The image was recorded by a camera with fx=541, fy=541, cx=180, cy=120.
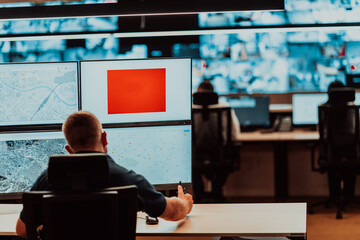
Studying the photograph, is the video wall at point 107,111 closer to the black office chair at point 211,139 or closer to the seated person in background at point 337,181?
the black office chair at point 211,139

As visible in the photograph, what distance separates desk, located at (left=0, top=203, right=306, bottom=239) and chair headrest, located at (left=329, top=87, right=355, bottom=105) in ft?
9.20

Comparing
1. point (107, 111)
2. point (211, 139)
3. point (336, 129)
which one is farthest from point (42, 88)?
point (336, 129)

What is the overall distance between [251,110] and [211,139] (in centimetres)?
120

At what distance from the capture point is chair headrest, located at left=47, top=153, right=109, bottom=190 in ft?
6.49

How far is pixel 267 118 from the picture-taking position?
21.9 feet

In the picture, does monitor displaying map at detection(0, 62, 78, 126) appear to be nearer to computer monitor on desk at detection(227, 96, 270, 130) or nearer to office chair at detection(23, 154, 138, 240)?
office chair at detection(23, 154, 138, 240)

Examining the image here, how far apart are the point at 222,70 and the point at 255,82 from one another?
21.4 inches

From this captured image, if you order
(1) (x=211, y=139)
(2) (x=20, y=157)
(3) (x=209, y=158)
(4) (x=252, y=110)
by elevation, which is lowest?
(3) (x=209, y=158)

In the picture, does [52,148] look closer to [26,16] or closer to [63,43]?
[26,16]

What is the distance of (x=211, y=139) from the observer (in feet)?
18.6

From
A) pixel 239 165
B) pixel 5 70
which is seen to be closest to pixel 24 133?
pixel 5 70

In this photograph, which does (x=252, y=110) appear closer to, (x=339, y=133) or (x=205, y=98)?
(x=205, y=98)

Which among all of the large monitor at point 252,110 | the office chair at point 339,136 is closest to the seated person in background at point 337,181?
the office chair at point 339,136

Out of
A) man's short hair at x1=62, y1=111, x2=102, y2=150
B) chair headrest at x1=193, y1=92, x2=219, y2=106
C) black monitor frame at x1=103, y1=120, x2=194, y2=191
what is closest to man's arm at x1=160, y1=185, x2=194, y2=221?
black monitor frame at x1=103, y1=120, x2=194, y2=191
